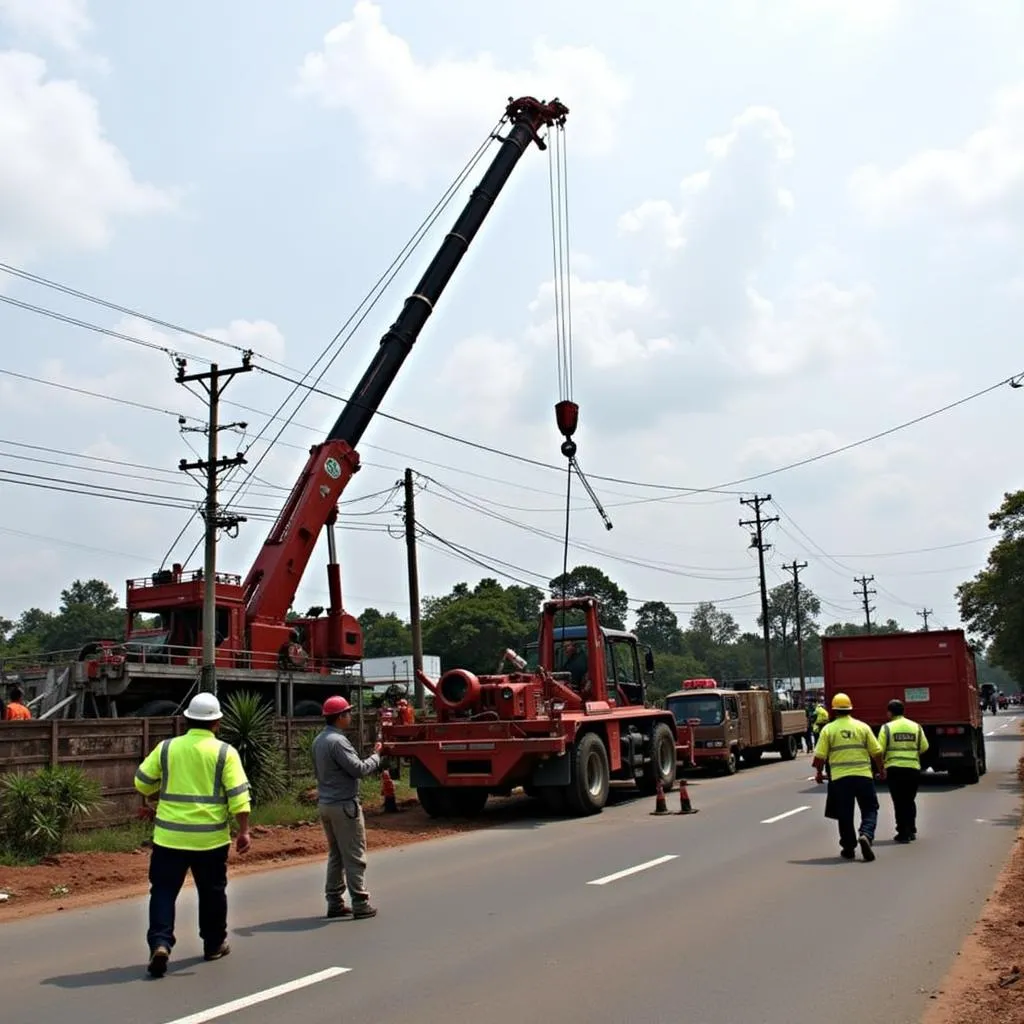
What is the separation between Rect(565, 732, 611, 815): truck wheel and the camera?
1614cm

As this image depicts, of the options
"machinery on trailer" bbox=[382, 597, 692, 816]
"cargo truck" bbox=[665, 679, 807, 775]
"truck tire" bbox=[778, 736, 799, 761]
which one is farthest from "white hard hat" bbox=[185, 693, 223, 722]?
"truck tire" bbox=[778, 736, 799, 761]

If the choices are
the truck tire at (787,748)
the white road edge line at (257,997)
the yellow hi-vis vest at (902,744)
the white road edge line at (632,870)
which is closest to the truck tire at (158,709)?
the truck tire at (787,748)

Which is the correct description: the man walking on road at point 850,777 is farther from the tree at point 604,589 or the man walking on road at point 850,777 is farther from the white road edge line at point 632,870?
the tree at point 604,589

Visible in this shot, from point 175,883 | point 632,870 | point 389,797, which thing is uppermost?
point 175,883

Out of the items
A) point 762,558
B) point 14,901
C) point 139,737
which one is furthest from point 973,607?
point 14,901

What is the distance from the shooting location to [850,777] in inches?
436

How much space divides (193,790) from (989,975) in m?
4.93

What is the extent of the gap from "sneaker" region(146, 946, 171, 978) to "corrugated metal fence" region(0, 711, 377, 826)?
307 inches

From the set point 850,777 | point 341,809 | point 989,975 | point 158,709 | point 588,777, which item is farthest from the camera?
point 158,709

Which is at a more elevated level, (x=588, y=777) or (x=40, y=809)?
(x=40, y=809)

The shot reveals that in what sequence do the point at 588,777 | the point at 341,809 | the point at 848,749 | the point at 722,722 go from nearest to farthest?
1. the point at 341,809
2. the point at 848,749
3. the point at 588,777
4. the point at 722,722

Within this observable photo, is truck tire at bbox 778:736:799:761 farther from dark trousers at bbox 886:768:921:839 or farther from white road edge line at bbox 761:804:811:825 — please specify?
dark trousers at bbox 886:768:921:839

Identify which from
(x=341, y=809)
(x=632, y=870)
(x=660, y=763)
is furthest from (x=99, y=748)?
(x=660, y=763)

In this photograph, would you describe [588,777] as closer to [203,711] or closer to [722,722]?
[722,722]
